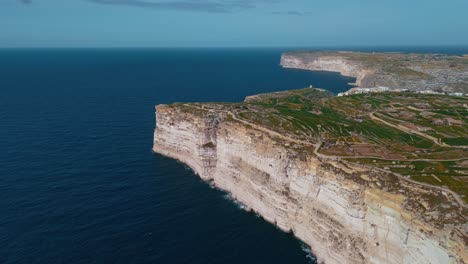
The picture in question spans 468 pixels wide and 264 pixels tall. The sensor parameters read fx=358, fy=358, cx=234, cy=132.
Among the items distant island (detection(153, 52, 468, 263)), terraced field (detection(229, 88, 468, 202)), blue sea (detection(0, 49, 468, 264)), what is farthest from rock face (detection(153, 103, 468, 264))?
terraced field (detection(229, 88, 468, 202))

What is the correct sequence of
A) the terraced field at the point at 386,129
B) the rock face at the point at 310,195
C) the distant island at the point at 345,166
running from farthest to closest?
the terraced field at the point at 386,129 → the distant island at the point at 345,166 → the rock face at the point at 310,195

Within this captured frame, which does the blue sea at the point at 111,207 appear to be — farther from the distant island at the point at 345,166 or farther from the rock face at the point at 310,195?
the distant island at the point at 345,166

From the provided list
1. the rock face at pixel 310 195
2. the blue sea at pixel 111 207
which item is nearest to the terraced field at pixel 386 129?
the rock face at pixel 310 195

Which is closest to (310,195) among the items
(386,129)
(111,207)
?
(386,129)

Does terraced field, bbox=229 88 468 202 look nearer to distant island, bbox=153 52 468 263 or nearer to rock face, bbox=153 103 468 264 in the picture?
distant island, bbox=153 52 468 263

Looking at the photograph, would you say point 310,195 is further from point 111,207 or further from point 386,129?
point 111,207

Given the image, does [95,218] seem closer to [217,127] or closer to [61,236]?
[61,236]

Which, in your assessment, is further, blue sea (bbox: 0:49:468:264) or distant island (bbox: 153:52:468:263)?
blue sea (bbox: 0:49:468:264)
